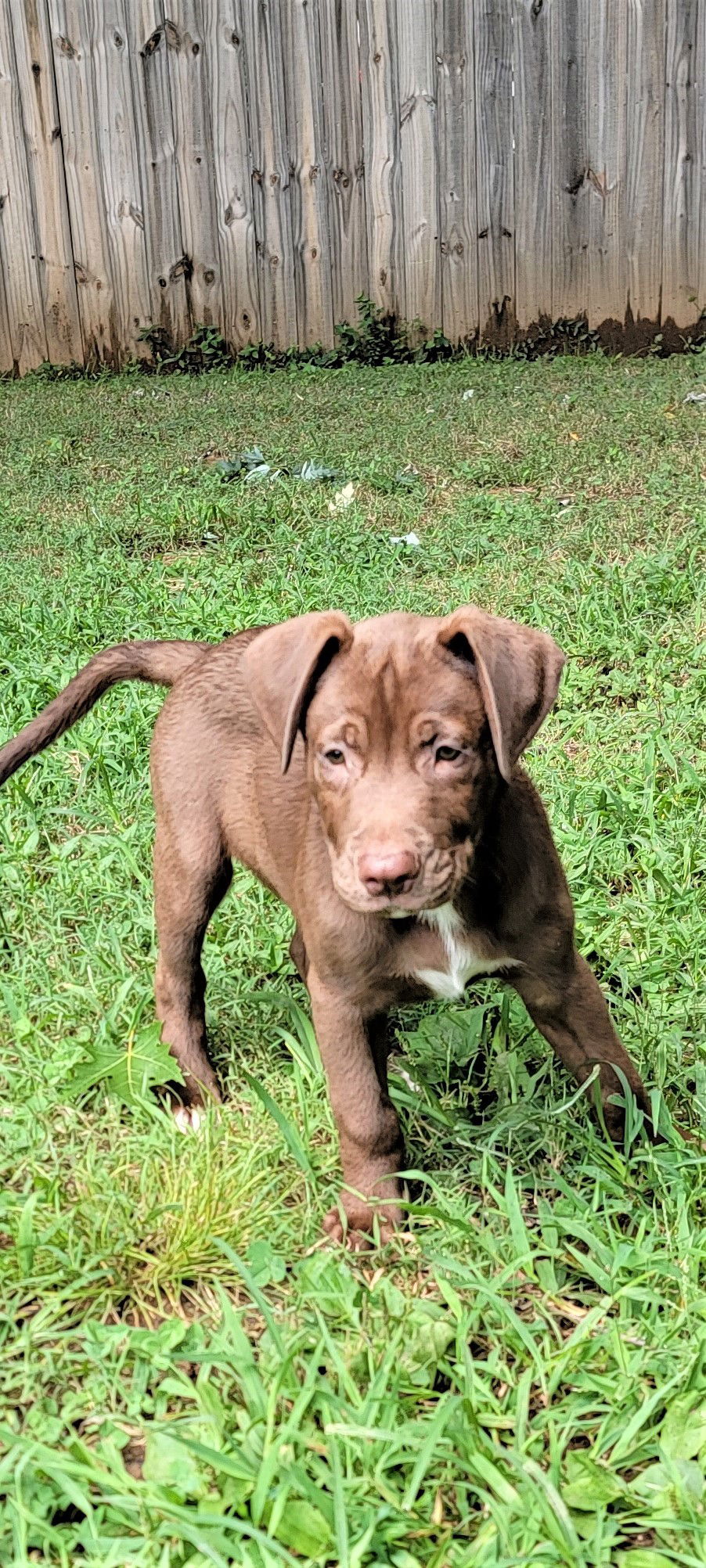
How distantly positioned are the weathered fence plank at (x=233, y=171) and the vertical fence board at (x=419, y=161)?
3.22 feet

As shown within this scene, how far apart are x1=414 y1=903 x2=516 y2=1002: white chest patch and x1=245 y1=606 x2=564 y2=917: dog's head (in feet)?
0.50

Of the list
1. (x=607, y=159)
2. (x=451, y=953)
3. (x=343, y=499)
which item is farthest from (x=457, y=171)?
(x=451, y=953)

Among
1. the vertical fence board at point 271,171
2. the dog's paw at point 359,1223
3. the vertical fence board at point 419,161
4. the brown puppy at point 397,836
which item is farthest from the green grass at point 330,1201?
the vertical fence board at point 271,171

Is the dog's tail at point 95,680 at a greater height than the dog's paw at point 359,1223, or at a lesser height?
greater

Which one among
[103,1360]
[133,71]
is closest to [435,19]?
[133,71]

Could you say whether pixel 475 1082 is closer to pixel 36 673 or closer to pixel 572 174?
pixel 36 673

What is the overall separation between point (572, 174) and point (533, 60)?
2.34 feet

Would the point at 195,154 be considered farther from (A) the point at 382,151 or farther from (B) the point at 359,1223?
(B) the point at 359,1223

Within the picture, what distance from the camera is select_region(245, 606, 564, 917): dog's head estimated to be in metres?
2.16

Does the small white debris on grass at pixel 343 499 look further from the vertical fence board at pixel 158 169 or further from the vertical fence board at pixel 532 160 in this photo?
the vertical fence board at pixel 158 169

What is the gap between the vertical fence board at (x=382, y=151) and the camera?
8.70 m

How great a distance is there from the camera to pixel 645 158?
29.0 ft

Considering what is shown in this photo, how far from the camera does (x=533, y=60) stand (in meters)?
8.70

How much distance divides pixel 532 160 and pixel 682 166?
94 cm
